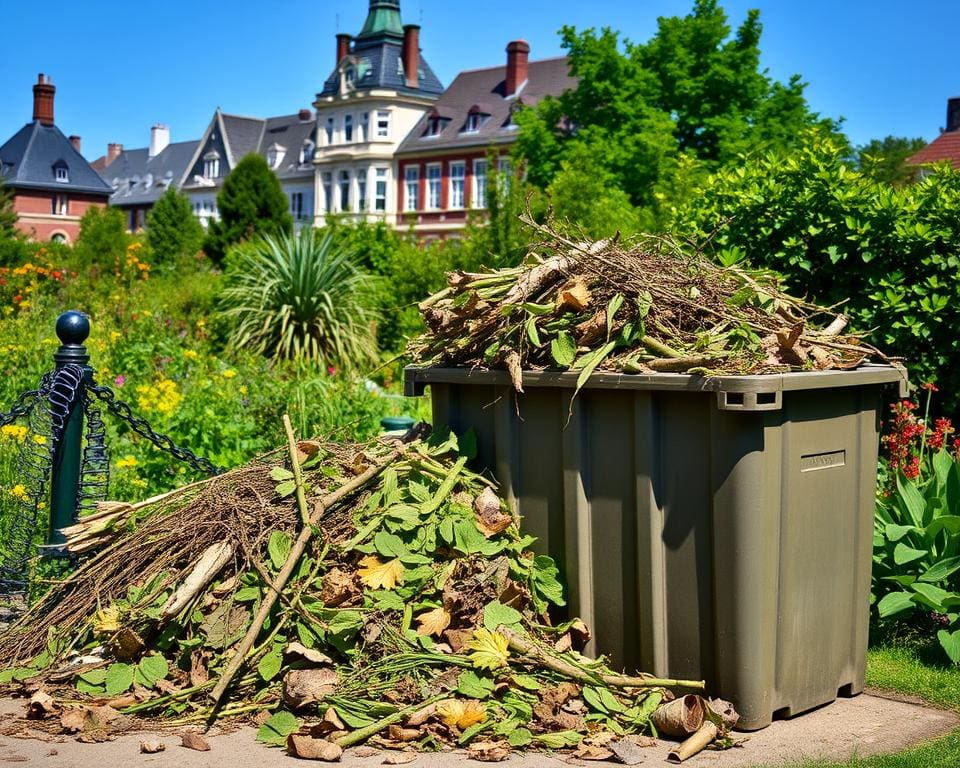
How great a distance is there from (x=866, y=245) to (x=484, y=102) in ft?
176

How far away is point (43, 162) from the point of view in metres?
78.1

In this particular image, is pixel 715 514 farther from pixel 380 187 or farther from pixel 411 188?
pixel 380 187

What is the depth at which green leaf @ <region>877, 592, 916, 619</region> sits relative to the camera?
5043mm

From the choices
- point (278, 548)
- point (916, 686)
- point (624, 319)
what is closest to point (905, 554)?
point (916, 686)

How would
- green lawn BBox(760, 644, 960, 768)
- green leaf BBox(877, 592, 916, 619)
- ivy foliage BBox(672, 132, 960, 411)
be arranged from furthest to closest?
ivy foliage BBox(672, 132, 960, 411), green leaf BBox(877, 592, 916, 619), green lawn BBox(760, 644, 960, 768)

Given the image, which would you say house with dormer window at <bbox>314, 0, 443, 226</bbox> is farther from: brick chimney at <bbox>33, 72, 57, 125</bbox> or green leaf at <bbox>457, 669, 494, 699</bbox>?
green leaf at <bbox>457, 669, 494, 699</bbox>

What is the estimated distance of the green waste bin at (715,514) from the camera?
13.0 ft

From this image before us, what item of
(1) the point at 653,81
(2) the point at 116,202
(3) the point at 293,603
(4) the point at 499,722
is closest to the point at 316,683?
(3) the point at 293,603

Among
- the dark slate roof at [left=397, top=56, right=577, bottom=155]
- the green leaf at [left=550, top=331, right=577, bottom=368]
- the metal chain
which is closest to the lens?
the green leaf at [left=550, top=331, right=577, bottom=368]

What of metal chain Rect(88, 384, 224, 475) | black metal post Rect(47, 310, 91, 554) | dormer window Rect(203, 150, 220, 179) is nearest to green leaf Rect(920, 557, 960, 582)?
metal chain Rect(88, 384, 224, 475)

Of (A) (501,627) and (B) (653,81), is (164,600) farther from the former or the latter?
(B) (653,81)

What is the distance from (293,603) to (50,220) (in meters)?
80.8

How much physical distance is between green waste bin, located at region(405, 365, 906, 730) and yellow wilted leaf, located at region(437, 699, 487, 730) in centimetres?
67

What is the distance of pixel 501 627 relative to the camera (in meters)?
4.19
